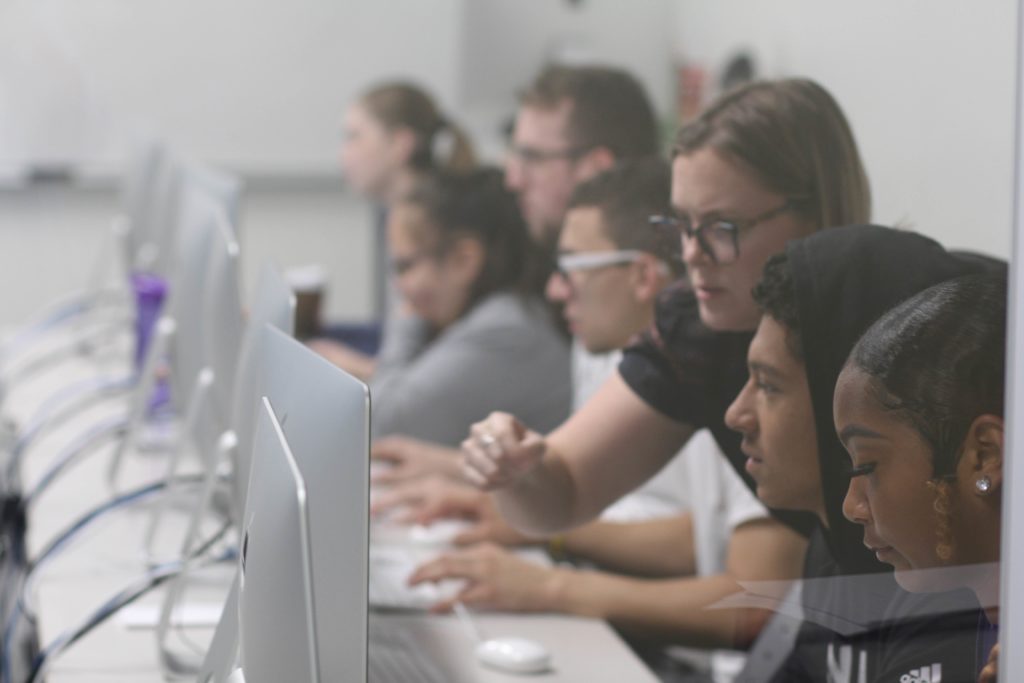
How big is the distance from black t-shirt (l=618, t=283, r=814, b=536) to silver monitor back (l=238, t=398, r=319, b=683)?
0.50m

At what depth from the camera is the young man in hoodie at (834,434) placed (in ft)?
3.59

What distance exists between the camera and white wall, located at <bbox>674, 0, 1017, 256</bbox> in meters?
1.06

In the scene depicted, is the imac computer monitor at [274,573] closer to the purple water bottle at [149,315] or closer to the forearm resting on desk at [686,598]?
the forearm resting on desk at [686,598]

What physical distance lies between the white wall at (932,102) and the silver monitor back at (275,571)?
0.57 meters

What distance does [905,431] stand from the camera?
107 centimetres

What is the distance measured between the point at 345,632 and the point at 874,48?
2.25 ft

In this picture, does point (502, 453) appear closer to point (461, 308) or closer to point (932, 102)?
point (932, 102)

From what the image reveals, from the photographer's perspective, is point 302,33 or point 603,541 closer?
point 603,541

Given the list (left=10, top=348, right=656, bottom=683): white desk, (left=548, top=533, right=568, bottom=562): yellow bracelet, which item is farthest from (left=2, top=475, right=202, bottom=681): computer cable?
(left=548, top=533, right=568, bottom=562): yellow bracelet

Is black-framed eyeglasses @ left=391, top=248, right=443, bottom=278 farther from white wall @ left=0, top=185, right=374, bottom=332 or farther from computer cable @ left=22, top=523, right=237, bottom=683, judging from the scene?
white wall @ left=0, top=185, right=374, bottom=332

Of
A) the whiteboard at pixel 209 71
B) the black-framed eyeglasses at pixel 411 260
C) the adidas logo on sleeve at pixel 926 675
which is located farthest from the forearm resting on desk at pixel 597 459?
the whiteboard at pixel 209 71

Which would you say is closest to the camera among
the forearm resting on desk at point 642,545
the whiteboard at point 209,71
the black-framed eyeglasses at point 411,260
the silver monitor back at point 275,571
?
the silver monitor back at point 275,571

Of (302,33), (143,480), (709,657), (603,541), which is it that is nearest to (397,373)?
(143,480)

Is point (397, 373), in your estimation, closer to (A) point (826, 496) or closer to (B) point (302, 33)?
(A) point (826, 496)
